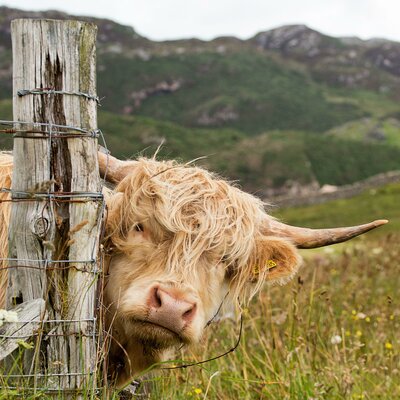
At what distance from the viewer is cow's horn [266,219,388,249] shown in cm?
370

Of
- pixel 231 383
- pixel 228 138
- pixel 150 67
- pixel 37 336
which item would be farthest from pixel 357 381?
pixel 150 67

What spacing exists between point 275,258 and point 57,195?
154 cm

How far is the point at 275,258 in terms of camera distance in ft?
13.3

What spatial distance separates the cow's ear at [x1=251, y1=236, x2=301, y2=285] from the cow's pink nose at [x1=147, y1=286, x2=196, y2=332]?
0.90 m

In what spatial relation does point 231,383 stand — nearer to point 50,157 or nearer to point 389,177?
point 50,157

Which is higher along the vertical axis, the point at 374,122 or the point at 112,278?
the point at 112,278

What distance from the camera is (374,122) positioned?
149125 millimetres

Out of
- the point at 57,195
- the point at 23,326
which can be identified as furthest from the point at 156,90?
the point at 23,326

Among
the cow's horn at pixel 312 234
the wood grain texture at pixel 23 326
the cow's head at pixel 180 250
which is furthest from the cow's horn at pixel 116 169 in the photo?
the wood grain texture at pixel 23 326

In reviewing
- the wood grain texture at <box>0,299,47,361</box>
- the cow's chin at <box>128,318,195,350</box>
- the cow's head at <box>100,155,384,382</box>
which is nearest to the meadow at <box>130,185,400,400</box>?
the cow's chin at <box>128,318,195,350</box>

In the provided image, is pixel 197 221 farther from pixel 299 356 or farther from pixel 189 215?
pixel 299 356

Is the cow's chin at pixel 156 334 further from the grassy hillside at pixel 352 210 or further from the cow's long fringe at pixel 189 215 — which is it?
the grassy hillside at pixel 352 210

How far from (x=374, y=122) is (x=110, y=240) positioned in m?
151

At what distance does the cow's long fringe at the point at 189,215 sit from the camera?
3.61m
